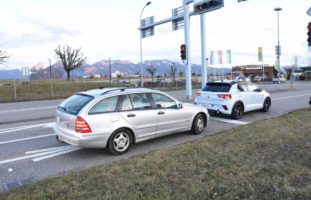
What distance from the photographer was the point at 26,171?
5117 mm

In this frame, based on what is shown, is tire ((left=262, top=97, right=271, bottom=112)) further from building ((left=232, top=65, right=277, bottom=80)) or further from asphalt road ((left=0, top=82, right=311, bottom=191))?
building ((left=232, top=65, right=277, bottom=80))

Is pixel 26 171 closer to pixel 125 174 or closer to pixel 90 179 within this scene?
pixel 90 179

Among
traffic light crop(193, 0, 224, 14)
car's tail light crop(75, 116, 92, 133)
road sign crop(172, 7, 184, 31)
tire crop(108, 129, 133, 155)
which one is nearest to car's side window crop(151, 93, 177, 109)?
tire crop(108, 129, 133, 155)

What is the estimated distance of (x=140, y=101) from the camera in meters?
6.54

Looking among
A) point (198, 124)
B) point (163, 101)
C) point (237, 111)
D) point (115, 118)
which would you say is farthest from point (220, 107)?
point (115, 118)

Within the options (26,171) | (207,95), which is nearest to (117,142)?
(26,171)

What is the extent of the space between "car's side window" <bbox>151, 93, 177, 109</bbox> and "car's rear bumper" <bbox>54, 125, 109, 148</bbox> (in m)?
1.70

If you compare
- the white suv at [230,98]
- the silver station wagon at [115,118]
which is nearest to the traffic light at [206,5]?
the white suv at [230,98]

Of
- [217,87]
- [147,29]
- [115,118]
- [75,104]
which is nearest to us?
[115,118]

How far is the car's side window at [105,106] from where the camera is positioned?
5.78m

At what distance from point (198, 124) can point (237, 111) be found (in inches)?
123

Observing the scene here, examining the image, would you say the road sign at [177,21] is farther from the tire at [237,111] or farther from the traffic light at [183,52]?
the tire at [237,111]

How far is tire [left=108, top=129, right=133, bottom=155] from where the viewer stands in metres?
5.93

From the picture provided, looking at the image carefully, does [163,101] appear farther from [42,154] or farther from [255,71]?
[255,71]
